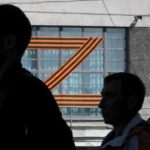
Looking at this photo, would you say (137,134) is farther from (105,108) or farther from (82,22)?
(82,22)

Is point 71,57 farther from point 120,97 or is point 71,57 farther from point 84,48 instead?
point 120,97

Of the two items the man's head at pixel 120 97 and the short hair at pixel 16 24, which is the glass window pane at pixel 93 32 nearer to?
the man's head at pixel 120 97

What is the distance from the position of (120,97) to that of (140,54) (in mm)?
18259

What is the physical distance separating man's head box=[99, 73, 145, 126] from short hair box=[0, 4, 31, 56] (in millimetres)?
1260

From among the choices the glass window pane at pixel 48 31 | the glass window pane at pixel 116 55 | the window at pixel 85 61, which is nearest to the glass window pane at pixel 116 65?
the window at pixel 85 61

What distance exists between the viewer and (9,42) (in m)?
2.80

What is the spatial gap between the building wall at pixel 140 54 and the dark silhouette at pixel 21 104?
63.4ft

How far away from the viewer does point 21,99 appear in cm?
274

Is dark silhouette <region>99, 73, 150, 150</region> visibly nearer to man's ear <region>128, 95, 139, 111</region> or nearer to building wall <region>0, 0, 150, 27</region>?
man's ear <region>128, 95, 139, 111</region>

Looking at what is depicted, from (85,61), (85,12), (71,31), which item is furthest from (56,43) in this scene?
(85,12)

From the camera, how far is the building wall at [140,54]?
22141mm

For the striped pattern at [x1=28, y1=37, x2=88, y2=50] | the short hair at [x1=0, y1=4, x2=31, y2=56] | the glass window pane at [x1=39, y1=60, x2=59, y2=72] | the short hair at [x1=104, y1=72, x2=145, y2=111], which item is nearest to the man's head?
the short hair at [x1=104, y1=72, x2=145, y2=111]

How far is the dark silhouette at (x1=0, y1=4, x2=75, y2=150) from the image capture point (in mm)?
2711

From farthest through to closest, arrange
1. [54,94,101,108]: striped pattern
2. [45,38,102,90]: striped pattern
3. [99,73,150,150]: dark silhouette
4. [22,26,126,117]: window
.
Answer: [22,26,126,117]: window → [45,38,102,90]: striped pattern → [54,94,101,108]: striped pattern → [99,73,150,150]: dark silhouette
